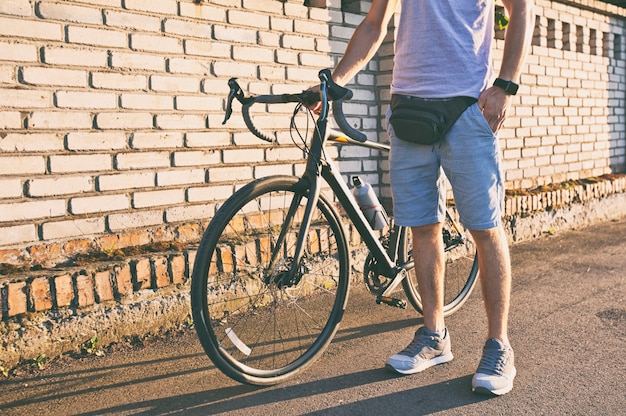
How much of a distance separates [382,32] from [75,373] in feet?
6.54

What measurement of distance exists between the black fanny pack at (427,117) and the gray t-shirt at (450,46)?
0.04m

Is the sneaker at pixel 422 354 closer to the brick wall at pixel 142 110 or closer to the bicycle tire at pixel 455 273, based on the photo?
the bicycle tire at pixel 455 273

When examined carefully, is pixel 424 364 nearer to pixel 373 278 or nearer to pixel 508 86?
pixel 373 278

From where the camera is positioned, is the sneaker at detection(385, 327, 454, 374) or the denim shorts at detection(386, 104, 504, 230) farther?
the sneaker at detection(385, 327, 454, 374)

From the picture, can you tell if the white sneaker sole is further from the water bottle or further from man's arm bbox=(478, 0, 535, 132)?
man's arm bbox=(478, 0, 535, 132)

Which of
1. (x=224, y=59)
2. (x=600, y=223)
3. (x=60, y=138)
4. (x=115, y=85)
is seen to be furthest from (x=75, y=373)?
(x=600, y=223)

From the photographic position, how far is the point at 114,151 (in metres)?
3.26

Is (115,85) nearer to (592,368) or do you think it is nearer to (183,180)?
(183,180)

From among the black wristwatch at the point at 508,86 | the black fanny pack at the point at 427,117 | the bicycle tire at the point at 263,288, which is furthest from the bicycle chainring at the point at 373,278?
the black wristwatch at the point at 508,86

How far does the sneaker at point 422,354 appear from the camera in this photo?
2754 millimetres

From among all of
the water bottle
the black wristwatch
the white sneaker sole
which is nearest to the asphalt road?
the white sneaker sole

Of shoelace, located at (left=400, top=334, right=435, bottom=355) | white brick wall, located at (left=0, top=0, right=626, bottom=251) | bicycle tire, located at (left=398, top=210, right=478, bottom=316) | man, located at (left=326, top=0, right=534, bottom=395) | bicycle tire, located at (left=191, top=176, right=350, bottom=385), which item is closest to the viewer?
bicycle tire, located at (left=191, top=176, right=350, bottom=385)

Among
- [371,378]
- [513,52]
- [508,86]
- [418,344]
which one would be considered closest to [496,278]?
[418,344]

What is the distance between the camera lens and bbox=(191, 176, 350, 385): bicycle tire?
244 cm
